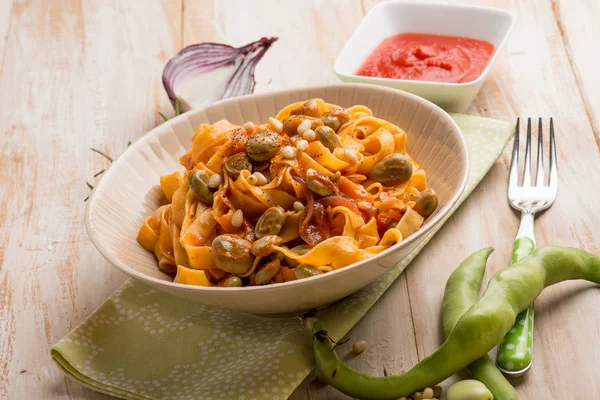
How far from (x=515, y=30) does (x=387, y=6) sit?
3.01ft

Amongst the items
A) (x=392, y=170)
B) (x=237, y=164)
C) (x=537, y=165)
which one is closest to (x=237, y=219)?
(x=237, y=164)

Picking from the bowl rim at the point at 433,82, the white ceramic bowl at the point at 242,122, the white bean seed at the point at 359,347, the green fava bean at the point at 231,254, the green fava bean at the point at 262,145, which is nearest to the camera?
the white ceramic bowl at the point at 242,122

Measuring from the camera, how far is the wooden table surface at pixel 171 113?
2941 mm

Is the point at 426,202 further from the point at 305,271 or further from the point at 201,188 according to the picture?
the point at 201,188

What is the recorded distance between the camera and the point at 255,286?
2611 mm

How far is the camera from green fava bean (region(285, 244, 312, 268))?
278cm

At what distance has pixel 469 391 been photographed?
2480 mm

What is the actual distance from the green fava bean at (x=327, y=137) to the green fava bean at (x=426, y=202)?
421mm

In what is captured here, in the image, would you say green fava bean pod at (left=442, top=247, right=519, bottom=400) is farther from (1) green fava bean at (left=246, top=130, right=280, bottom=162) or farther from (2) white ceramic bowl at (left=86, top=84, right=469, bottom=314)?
(1) green fava bean at (left=246, top=130, right=280, bottom=162)

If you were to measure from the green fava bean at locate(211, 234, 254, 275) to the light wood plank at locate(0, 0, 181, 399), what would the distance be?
72 centimetres

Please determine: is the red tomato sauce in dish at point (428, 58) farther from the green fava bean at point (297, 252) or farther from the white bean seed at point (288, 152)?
the green fava bean at point (297, 252)

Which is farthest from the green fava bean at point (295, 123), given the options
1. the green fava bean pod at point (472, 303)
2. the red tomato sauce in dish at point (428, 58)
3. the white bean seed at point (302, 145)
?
the red tomato sauce in dish at point (428, 58)

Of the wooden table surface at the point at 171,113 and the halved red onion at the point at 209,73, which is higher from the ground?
the halved red onion at the point at 209,73

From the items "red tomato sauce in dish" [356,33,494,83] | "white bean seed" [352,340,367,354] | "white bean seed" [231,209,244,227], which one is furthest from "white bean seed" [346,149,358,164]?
"red tomato sauce in dish" [356,33,494,83]
